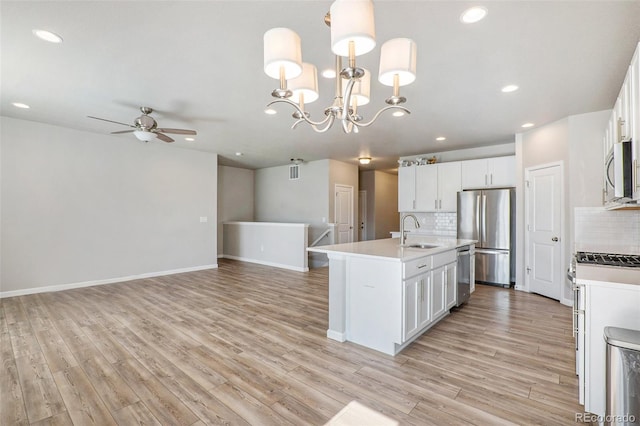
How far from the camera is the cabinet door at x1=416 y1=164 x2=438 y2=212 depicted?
6145mm

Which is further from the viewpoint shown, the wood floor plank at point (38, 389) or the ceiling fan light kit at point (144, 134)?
the ceiling fan light kit at point (144, 134)

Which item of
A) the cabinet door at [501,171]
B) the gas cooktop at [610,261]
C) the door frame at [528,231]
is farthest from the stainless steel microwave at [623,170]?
the cabinet door at [501,171]

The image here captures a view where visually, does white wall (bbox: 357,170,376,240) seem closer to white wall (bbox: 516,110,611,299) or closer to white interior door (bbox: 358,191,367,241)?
white interior door (bbox: 358,191,367,241)

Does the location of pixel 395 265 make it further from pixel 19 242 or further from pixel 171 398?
pixel 19 242

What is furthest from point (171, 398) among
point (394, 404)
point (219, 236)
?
point (219, 236)

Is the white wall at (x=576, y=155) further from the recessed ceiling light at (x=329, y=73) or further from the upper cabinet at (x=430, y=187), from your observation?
the recessed ceiling light at (x=329, y=73)

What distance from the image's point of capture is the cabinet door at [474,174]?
5.51 meters

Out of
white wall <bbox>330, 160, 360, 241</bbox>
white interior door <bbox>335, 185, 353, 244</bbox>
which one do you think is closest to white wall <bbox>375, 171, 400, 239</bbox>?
white wall <bbox>330, 160, 360, 241</bbox>

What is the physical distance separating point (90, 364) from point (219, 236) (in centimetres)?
603

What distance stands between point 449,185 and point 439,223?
0.88 metres

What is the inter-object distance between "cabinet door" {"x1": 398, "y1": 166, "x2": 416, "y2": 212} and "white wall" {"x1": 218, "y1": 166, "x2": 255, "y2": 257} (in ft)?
15.4

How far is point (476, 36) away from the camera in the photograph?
224 cm

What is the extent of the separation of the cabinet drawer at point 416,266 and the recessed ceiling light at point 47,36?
330 centimetres

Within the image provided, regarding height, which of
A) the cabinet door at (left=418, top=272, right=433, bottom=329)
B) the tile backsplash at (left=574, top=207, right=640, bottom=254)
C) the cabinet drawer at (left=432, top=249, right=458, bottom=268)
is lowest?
the cabinet door at (left=418, top=272, right=433, bottom=329)
